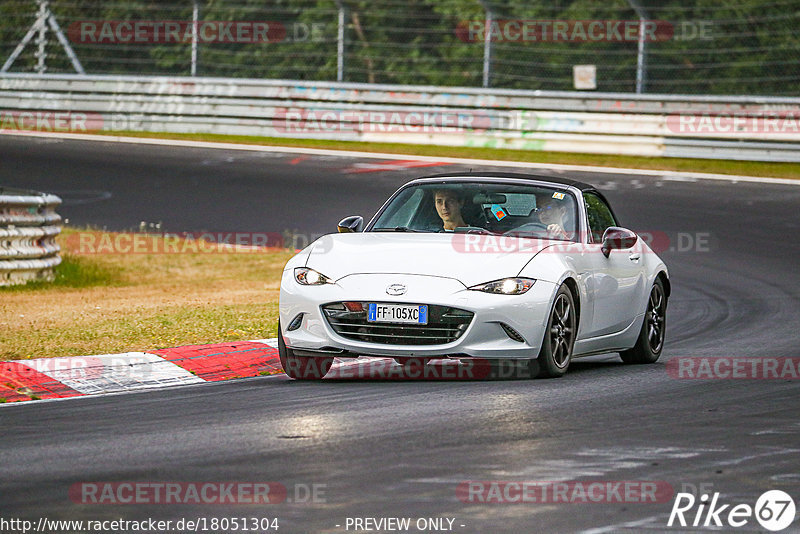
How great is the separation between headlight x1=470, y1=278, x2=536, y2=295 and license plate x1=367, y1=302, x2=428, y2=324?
14.0 inches

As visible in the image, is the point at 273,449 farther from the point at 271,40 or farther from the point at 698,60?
the point at 271,40

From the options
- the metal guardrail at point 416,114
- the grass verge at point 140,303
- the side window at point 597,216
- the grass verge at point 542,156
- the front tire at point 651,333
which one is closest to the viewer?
the side window at point 597,216

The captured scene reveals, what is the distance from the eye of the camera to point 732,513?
5645mm

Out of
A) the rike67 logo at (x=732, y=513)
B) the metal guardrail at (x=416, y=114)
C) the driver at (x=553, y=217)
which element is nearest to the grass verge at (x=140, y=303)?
the driver at (x=553, y=217)

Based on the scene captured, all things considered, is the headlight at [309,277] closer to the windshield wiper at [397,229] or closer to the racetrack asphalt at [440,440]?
the racetrack asphalt at [440,440]

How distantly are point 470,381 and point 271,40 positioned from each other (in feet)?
89.8

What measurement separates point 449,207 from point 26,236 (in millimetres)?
6525

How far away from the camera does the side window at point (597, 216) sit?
10500 millimetres

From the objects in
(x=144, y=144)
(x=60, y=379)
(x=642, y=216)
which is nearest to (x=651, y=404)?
(x=60, y=379)

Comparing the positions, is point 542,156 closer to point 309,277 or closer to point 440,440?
point 309,277

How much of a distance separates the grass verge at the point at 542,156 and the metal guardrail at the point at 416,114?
0.49 feet

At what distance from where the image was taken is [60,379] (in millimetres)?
9023

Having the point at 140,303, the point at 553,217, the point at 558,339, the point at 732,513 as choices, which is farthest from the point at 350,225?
the point at 732,513

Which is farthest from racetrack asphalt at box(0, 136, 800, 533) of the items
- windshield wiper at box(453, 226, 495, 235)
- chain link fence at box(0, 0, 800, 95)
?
chain link fence at box(0, 0, 800, 95)
